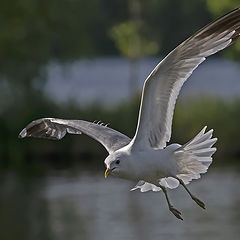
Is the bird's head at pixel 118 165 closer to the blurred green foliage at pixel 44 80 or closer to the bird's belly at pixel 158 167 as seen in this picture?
the bird's belly at pixel 158 167

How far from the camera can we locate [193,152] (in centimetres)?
981

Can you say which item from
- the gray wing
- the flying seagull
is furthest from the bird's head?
the gray wing

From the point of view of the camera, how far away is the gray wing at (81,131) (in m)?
10.2

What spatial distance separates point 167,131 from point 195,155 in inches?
13.5

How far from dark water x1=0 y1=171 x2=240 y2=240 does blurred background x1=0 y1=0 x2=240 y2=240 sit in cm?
2

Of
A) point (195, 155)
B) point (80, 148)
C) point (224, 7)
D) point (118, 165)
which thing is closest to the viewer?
point (118, 165)

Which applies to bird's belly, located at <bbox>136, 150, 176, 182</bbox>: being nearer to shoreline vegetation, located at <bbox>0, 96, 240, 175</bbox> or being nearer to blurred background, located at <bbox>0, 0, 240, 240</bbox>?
blurred background, located at <bbox>0, 0, 240, 240</bbox>

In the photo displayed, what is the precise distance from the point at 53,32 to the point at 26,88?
5.28 ft

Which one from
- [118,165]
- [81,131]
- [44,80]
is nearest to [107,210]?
[44,80]

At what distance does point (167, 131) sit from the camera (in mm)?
9945

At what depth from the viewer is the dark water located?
56.1 feet

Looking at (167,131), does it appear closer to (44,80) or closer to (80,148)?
(80,148)

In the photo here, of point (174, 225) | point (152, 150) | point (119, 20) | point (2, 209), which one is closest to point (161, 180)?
point (152, 150)

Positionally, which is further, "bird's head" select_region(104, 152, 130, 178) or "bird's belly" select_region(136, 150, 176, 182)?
"bird's belly" select_region(136, 150, 176, 182)
